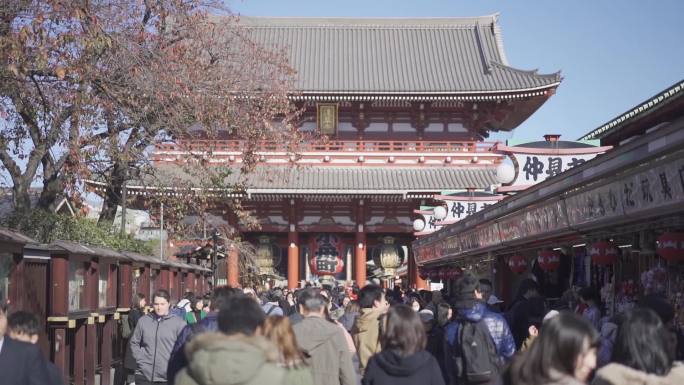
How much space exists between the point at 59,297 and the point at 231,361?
7.67m

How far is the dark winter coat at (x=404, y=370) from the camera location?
6.23m

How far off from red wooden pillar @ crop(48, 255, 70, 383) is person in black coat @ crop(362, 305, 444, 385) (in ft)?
21.1

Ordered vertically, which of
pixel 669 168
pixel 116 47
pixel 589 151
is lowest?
pixel 669 168

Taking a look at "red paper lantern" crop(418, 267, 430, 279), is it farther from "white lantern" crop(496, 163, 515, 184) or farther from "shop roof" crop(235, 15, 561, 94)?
"white lantern" crop(496, 163, 515, 184)

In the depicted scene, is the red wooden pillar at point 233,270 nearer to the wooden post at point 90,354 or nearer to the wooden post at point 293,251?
the wooden post at point 293,251

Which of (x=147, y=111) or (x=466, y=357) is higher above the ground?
(x=147, y=111)

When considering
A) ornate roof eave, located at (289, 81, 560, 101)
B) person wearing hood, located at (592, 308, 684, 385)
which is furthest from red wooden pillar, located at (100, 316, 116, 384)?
ornate roof eave, located at (289, 81, 560, 101)

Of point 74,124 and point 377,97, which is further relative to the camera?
point 377,97

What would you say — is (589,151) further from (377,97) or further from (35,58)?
(377,97)

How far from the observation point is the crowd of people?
15.0 feet

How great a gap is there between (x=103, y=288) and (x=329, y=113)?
67.9 ft

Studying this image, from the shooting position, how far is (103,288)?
14.4m

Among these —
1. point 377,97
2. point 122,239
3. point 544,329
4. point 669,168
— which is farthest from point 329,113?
point 544,329

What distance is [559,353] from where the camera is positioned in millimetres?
4301
